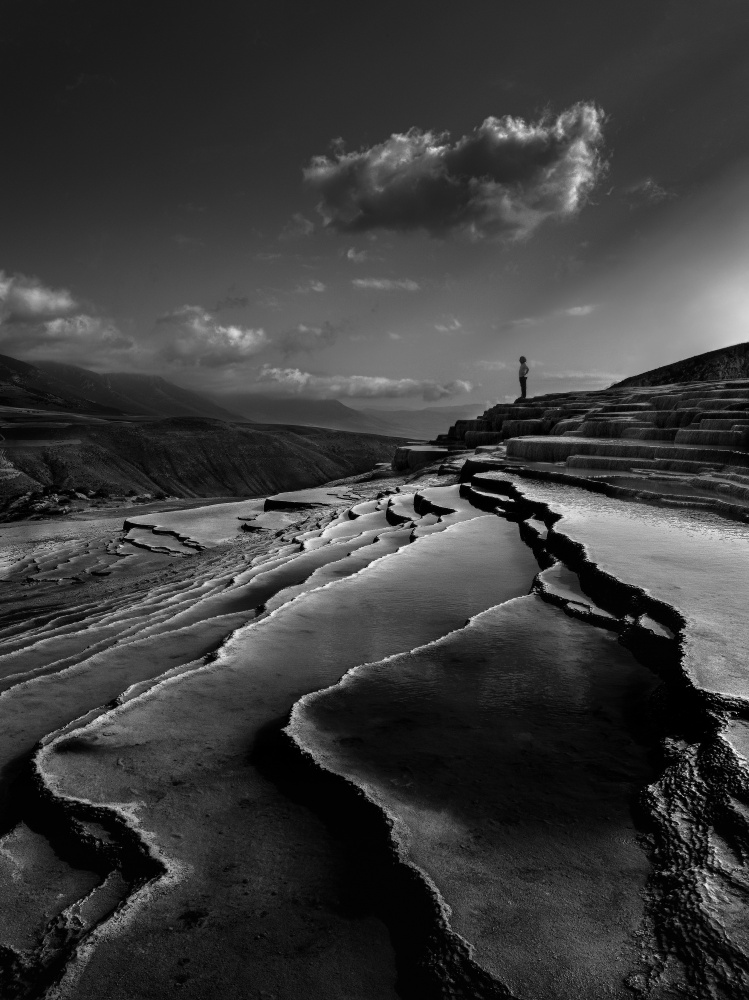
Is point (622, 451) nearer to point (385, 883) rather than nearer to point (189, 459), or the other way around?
point (385, 883)

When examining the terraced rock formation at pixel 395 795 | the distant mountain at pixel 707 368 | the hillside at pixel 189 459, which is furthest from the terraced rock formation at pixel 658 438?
the hillside at pixel 189 459

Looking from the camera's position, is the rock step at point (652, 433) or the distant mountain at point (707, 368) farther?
the distant mountain at point (707, 368)

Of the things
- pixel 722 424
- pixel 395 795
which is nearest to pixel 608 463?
pixel 722 424

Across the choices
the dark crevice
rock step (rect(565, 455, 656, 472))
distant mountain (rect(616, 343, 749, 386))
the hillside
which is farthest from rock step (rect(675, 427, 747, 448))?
the hillside

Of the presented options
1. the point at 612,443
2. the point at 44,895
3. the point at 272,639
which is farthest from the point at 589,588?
the point at 612,443

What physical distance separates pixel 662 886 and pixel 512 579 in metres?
2.71

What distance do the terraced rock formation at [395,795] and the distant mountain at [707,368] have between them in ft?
Result: 74.5

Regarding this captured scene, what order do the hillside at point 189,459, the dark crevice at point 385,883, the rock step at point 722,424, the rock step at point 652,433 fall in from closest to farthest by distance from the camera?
the dark crevice at point 385,883, the rock step at point 722,424, the rock step at point 652,433, the hillside at point 189,459

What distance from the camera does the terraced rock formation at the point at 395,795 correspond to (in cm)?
112

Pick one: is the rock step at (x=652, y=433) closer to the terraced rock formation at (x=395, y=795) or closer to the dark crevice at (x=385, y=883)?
the terraced rock formation at (x=395, y=795)

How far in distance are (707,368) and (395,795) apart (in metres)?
26.0

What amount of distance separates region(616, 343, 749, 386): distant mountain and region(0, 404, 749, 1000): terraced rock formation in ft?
74.5

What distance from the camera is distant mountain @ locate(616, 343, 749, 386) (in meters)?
22.4

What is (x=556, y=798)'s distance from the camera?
1.58 m
